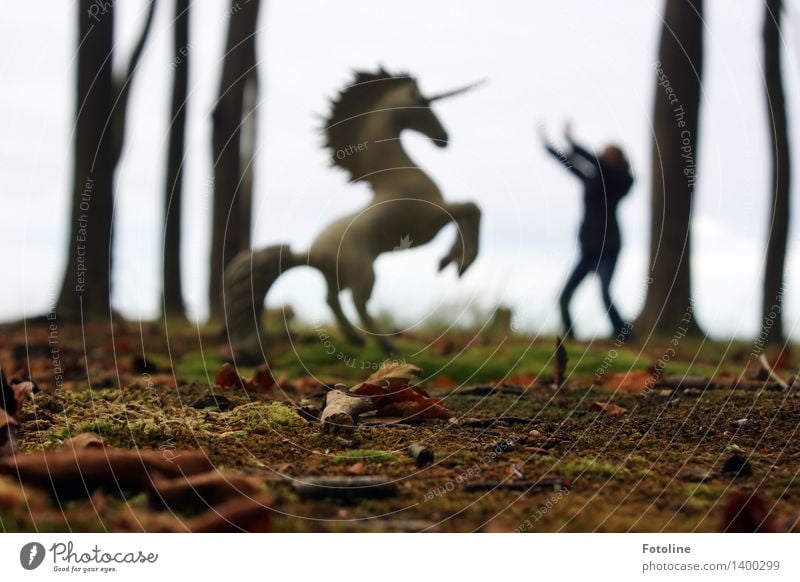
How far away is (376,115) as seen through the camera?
453 centimetres

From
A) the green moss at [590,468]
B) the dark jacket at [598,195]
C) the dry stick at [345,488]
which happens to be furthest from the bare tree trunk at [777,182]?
the dry stick at [345,488]

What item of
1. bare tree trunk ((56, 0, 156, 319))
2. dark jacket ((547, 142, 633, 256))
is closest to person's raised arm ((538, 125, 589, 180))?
dark jacket ((547, 142, 633, 256))

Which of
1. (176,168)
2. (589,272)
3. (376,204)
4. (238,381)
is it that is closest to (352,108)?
(376,204)

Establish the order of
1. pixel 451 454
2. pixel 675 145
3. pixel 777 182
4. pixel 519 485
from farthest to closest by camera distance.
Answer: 1. pixel 675 145
2. pixel 777 182
3. pixel 451 454
4. pixel 519 485

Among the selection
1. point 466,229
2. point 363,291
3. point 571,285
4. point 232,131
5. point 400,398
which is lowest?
point 400,398

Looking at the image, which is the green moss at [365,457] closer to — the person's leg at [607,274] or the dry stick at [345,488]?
the dry stick at [345,488]

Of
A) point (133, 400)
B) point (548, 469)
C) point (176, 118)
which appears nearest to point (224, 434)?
point (133, 400)

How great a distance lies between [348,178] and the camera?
182 inches

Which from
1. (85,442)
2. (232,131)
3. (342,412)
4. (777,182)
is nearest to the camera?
(85,442)

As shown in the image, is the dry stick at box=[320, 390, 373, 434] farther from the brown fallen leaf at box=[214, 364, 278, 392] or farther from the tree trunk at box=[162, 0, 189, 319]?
the tree trunk at box=[162, 0, 189, 319]

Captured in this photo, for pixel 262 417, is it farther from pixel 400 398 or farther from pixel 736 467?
pixel 736 467

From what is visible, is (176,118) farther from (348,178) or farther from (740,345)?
(740,345)

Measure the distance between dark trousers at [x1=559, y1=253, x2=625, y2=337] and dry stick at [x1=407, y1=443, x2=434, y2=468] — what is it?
2900 millimetres

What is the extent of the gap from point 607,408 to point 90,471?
200 cm
